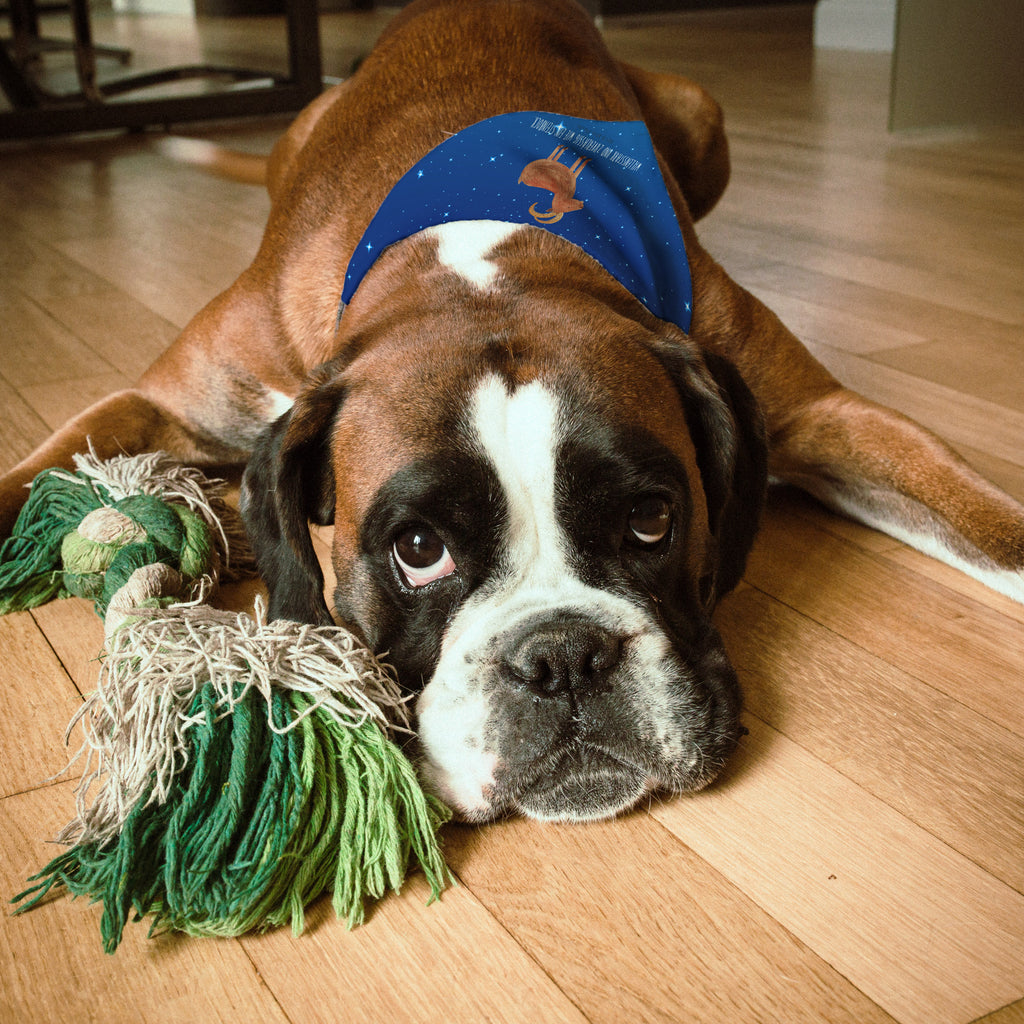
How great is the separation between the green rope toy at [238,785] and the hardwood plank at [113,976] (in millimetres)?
23

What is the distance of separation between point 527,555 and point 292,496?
36cm

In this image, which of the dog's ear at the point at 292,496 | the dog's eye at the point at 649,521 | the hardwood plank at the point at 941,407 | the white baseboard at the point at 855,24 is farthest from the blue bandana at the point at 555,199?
the white baseboard at the point at 855,24

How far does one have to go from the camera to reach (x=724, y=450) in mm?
1600

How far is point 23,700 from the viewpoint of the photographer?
1.64 m

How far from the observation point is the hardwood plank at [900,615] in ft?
5.34

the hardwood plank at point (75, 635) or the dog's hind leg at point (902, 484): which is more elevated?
the dog's hind leg at point (902, 484)

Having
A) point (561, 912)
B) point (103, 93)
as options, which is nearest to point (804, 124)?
point (103, 93)

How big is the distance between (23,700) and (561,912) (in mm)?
828

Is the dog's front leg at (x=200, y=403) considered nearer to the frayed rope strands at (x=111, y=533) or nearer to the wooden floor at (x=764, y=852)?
the frayed rope strands at (x=111, y=533)

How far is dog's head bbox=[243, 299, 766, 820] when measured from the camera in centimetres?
133

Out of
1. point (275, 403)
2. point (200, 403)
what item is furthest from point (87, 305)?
point (275, 403)

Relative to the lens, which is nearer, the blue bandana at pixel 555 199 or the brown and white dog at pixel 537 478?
the brown and white dog at pixel 537 478

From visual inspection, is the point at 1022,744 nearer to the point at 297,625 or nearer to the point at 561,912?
the point at 561,912

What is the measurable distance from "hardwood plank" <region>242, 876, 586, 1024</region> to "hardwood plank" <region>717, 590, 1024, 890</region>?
1.60 ft
